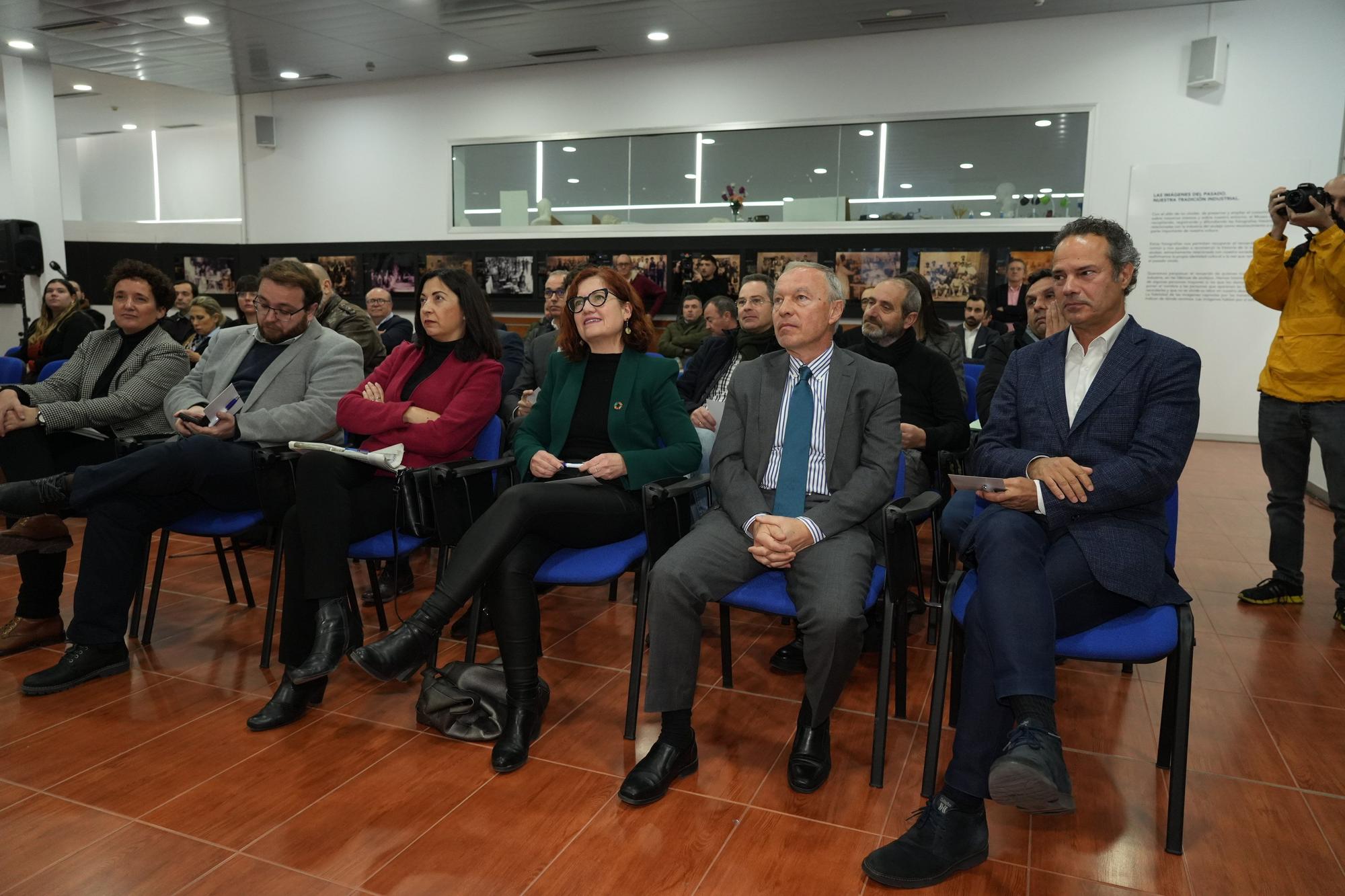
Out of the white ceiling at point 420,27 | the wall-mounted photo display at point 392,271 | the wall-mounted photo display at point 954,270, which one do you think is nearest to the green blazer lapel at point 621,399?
the white ceiling at point 420,27

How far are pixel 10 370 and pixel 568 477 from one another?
10.4ft

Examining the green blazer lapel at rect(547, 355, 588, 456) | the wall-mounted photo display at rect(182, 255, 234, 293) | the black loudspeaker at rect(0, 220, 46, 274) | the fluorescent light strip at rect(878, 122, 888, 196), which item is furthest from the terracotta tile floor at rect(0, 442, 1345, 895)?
the wall-mounted photo display at rect(182, 255, 234, 293)

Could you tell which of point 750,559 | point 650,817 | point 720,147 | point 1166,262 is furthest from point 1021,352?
point 720,147

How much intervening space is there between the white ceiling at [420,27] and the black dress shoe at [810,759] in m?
7.08

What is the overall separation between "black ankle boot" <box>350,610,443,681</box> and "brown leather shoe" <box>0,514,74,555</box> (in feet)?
4.89

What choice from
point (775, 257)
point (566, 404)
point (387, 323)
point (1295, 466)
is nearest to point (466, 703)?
point (566, 404)

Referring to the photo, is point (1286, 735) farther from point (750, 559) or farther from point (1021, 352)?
point (750, 559)

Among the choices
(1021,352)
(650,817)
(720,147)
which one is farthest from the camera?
(720,147)

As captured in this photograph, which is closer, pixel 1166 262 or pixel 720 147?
pixel 1166 262

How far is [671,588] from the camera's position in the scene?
2328mm

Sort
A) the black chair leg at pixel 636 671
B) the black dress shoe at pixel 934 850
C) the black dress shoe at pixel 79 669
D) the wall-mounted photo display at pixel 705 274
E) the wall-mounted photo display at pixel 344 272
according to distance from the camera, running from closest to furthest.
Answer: the black dress shoe at pixel 934 850
the black chair leg at pixel 636 671
the black dress shoe at pixel 79 669
the wall-mounted photo display at pixel 705 274
the wall-mounted photo display at pixel 344 272

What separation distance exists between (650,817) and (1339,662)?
2655 mm

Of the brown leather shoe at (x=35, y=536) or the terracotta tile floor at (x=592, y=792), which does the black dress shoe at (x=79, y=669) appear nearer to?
the terracotta tile floor at (x=592, y=792)

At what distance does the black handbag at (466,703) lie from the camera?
101 inches
